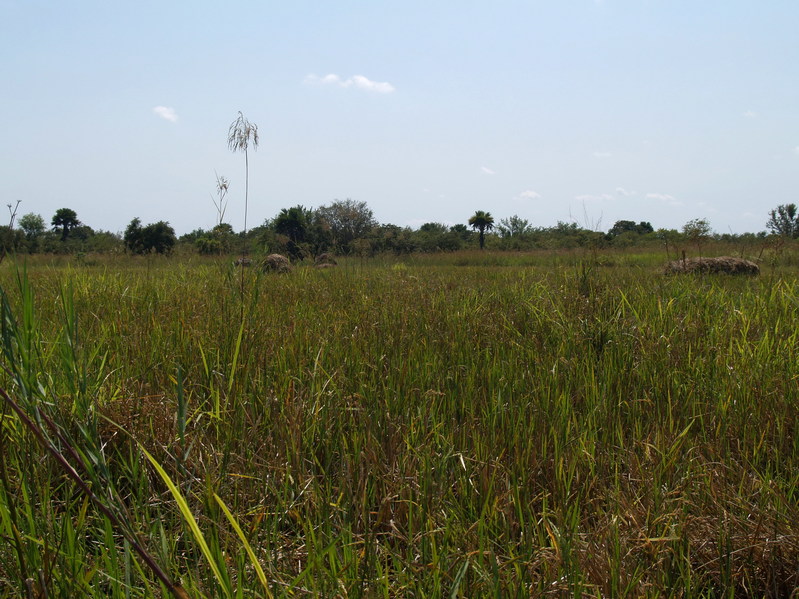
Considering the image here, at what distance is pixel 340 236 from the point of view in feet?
33.2

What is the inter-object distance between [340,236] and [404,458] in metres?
8.87

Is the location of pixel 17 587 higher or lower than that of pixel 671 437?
lower

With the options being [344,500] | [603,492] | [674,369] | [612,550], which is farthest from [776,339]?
[344,500]

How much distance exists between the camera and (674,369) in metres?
2.35

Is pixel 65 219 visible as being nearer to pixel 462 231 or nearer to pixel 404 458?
pixel 462 231

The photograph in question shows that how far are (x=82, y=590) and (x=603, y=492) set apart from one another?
3.92 ft

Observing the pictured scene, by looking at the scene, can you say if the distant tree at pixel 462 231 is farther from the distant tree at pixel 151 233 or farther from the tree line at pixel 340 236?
the distant tree at pixel 151 233

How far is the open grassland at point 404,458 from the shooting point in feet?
3.44

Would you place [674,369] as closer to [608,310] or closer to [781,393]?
[781,393]

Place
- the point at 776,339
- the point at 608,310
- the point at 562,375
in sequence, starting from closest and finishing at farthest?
the point at 562,375 → the point at 776,339 → the point at 608,310

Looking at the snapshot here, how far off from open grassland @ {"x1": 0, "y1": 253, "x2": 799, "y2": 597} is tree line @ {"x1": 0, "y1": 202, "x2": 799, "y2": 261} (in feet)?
1.78

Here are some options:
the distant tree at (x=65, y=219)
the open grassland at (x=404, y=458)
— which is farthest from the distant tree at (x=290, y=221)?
the distant tree at (x=65, y=219)

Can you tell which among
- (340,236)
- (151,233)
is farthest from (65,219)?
(340,236)

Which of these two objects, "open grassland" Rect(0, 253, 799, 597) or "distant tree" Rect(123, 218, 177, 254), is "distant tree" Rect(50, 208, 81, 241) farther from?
"open grassland" Rect(0, 253, 799, 597)
